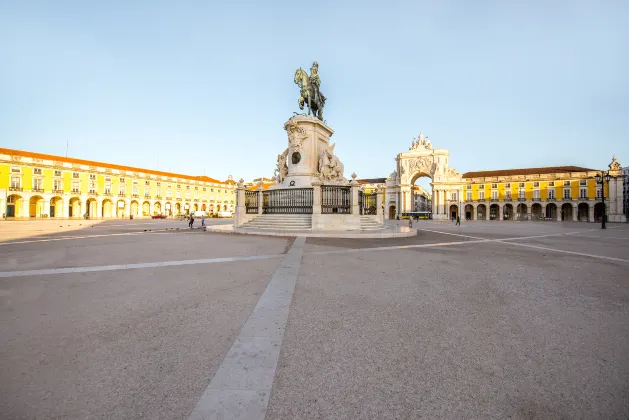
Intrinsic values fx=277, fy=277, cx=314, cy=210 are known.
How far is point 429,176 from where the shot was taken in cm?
6575

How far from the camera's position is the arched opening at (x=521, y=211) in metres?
64.9

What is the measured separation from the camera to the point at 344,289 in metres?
4.19

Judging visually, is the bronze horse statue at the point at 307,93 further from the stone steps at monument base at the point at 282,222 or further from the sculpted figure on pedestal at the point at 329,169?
the stone steps at monument base at the point at 282,222

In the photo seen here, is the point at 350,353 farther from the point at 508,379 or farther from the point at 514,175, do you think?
the point at 514,175

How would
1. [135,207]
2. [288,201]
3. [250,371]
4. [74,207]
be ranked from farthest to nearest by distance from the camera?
1. [135,207]
2. [74,207]
3. [288,201]
4. [250,371]

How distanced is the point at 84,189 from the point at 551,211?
99.8 meters

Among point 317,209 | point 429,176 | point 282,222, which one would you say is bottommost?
point 282,222

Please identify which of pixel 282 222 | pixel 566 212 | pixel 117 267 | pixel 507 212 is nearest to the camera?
pixel 117 267

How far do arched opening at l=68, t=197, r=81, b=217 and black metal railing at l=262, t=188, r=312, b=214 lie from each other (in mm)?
55097

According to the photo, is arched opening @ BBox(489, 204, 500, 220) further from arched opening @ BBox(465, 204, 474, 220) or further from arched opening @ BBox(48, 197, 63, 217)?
arched opening @ BBox(48, 197, 63, 217)

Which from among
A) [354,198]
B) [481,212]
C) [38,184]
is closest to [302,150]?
[354,198]

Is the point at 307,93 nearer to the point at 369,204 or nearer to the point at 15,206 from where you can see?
the point at 369,204

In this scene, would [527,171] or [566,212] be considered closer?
[566,212]

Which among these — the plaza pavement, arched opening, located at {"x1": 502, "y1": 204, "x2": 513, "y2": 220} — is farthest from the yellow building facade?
arched opening, located at {"x1": 502, "y1": 204, "x2": 513, "y2": 220}
